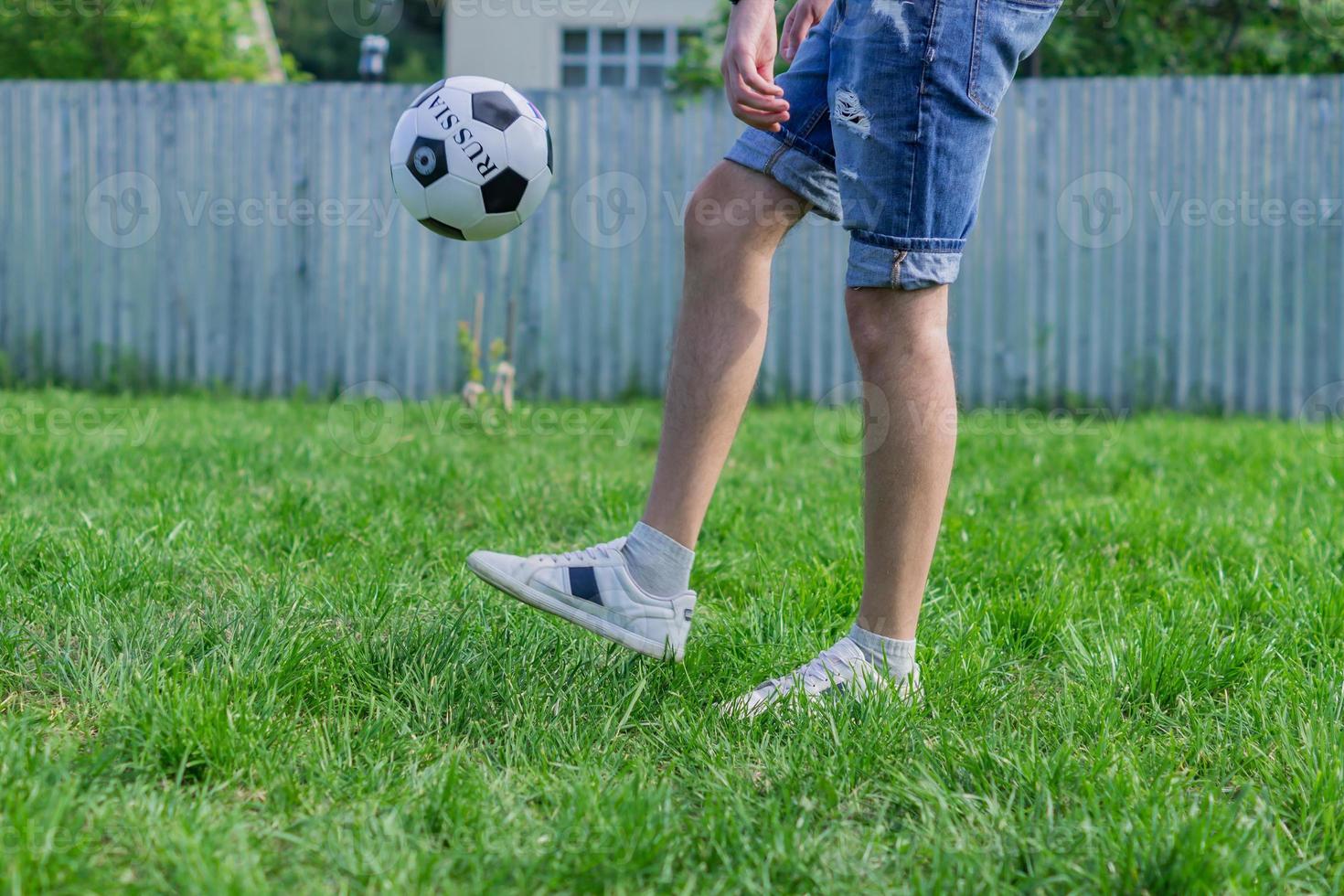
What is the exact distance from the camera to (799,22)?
212 centimetres

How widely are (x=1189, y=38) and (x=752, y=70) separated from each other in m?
7.19

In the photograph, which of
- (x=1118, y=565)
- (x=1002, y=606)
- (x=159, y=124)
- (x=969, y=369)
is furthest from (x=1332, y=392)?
(x=159, y=124)

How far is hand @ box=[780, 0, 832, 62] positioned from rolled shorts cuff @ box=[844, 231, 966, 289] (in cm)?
54

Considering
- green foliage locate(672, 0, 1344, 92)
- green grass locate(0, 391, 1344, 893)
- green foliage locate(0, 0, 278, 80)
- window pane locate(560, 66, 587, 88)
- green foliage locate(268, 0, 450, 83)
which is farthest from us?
green foliage locate(268, 0, 450, 83)

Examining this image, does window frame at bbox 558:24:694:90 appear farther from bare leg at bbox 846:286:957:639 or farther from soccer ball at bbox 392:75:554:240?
bare leg at bbox 846:286:957:639

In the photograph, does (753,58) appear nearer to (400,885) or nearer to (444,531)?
(400,885)

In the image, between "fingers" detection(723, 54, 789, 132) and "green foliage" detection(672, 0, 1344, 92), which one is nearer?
"fingers" detection(723, 54, 789, 132)

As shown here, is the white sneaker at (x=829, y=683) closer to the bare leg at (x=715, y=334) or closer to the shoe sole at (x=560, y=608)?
the shoe sole at (x=560, y=608)

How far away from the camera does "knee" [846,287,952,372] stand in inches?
68.9

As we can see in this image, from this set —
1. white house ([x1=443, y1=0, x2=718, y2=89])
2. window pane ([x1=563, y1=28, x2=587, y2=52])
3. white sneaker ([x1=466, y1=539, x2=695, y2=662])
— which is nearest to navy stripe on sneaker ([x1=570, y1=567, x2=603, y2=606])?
white sneaker ([x1=466, y1=539, x2=695, y2=662])

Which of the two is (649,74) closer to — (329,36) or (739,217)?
(739,217)

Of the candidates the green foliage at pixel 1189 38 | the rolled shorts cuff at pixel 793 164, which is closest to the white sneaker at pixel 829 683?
the rolled shorts cuff at pixel 793 164

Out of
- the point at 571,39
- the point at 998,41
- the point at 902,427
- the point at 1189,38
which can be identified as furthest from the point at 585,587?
the point at 571,39

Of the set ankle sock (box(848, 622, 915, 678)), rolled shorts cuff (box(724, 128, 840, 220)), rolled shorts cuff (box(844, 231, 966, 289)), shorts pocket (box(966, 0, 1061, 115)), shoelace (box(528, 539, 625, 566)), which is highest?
shorts pocket (box(966, 0, 1061, 115))
